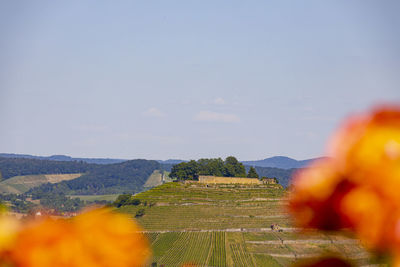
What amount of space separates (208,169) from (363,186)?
117 metres

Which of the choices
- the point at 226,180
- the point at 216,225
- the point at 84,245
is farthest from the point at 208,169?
the point at 84,245

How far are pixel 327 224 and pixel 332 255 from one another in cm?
6

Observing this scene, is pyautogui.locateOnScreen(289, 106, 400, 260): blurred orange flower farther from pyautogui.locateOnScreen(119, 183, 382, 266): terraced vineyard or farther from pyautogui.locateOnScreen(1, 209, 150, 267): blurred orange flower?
pyautogui.locateOnScreen(119, 183, 382, 266): terraced vineyard

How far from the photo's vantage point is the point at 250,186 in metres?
102

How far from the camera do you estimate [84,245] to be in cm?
113

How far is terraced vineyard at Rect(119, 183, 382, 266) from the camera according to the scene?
67562 mm

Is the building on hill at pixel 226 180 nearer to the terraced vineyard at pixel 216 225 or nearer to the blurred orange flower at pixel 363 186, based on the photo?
the terraced vineyard at pixel 216 225

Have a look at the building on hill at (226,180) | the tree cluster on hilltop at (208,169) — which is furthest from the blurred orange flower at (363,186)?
the tree cluster on hilltop at (208,169)

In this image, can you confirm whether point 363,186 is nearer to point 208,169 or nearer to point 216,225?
point 216,225

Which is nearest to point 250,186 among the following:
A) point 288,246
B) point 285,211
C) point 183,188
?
point 183,188

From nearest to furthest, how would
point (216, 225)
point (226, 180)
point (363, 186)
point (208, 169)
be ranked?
point (363, 186) → point (216, 225) → point (226, 180) → point (208, 169)

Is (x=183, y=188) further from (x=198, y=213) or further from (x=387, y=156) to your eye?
(x=387, y=156)

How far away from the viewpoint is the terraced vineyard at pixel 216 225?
67.6m

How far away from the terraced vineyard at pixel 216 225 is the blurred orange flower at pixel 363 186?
56.9m
